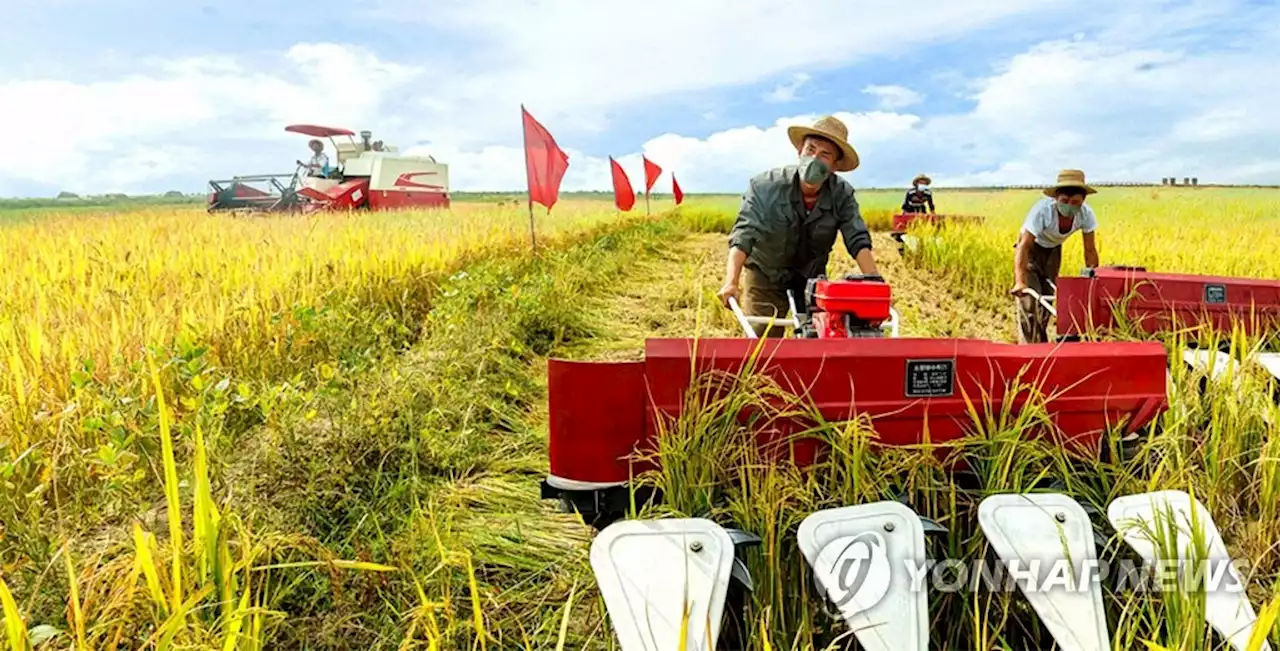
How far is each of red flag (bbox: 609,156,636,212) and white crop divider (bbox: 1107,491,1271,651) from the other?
14.1 m

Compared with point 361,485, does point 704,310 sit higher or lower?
higher

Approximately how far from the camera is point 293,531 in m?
2.18

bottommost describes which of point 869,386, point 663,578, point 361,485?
point 361,485

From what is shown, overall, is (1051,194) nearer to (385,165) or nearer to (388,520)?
(388,520)

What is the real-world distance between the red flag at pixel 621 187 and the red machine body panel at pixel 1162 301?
12396 mm

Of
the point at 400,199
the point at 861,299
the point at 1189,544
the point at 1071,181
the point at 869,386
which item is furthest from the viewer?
the point at 400,199

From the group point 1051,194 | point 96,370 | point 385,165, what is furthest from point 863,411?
point 385,165

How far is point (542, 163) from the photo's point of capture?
7.88 meters

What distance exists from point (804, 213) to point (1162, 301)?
1725mm

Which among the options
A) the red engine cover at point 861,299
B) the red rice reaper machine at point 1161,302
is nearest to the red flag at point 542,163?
the red rice reaper machine at point 1161,302

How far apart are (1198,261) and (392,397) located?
6.35 m

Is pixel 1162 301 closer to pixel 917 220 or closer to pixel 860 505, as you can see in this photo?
pixel 860 505

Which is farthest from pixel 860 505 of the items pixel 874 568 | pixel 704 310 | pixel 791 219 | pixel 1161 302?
pixel 704 310

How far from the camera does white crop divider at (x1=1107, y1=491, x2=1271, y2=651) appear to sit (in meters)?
1.57
